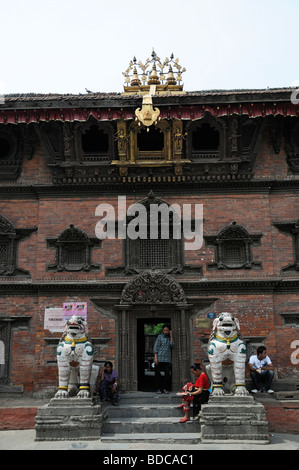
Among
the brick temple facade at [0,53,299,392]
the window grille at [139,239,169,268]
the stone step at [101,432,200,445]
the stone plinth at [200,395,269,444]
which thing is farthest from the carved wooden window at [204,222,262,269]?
the stone step at [101,432,200,445]

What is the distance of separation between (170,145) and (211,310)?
184 inches

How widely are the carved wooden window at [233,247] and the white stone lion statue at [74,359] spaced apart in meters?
4.24

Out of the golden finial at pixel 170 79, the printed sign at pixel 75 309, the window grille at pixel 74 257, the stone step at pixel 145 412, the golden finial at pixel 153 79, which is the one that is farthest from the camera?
the golden finial at pixel 170 79

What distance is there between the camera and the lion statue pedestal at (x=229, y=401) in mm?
8742

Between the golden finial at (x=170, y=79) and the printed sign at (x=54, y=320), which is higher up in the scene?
the golden finial at (x=170, y=79)

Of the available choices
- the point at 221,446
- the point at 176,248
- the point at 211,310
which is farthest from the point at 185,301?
the point at 221,446

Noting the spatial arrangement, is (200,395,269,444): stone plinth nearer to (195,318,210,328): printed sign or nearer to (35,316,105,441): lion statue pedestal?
(35,316,105,441): lion statue pedestal

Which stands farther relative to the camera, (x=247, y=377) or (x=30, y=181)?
(x=30, y=181)

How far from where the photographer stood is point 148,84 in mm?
14016

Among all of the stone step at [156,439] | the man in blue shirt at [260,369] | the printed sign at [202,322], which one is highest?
the printed sign at [202,322]

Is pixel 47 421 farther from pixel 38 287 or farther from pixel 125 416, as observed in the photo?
pixel 38 287

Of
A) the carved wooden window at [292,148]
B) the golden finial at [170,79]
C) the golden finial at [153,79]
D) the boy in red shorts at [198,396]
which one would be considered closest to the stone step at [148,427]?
the boy in red shorts at [198,396]

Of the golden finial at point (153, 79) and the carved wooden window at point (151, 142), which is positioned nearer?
the carved wooden window at point (151, 142)

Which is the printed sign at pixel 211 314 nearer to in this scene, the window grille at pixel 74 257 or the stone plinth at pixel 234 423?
the stone plinth at pixel 234 423
